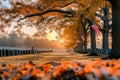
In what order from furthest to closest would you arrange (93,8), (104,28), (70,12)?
(104,28)
(70,12)
(93,8)

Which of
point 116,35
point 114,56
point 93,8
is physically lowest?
point 114,56

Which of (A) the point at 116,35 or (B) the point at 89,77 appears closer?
(B) the point at 89,77

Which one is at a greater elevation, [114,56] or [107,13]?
[107,13]

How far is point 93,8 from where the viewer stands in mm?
23719

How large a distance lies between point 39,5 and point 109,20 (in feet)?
63.5

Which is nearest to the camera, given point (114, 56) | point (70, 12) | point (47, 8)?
point (114, 56)

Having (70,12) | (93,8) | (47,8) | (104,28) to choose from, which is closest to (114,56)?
(93,8)

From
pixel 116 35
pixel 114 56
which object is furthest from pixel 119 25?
pixel 114 56

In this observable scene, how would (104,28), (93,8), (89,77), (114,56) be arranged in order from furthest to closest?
(104,28), (93,8), (114,56), (89,77)

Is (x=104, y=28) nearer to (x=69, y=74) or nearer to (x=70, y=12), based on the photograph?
(x=70, y=12)

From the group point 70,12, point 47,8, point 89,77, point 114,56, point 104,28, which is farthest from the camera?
point 104,28

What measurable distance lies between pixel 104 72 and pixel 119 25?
56.3 ft

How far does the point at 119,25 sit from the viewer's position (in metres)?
19.3

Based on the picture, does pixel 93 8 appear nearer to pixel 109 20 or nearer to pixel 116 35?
pixel 116 35
